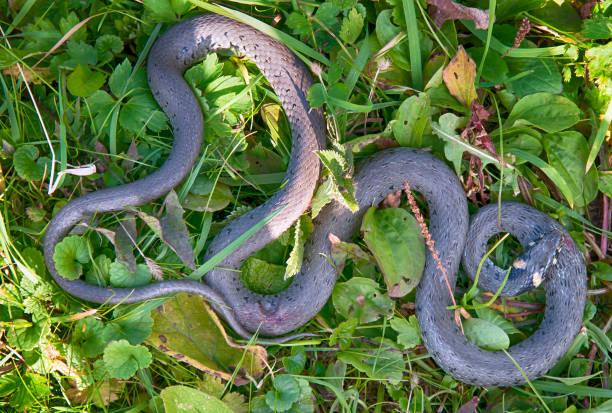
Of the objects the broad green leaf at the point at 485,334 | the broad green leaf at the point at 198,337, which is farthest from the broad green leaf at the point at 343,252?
the broad green leaf at the point at 485,334

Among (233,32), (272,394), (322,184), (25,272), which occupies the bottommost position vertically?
(272,394)

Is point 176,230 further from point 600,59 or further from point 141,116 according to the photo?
point 600,59

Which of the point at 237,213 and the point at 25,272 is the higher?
the point at 237,213

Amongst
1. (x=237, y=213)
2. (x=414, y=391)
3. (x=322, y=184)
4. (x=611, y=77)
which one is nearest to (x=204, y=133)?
(x=237, y=213)

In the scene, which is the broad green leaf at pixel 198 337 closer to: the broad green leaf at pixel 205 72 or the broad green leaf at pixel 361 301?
the broad green leaf at pixel 361 301

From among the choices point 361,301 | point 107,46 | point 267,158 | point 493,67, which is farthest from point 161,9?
point 361,301

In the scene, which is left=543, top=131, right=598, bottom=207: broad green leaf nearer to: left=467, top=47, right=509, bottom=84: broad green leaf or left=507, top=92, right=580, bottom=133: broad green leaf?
left=507, top=92, right=580, bottom=133: broad green leaf

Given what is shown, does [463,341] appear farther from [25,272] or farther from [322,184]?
[25,272]
